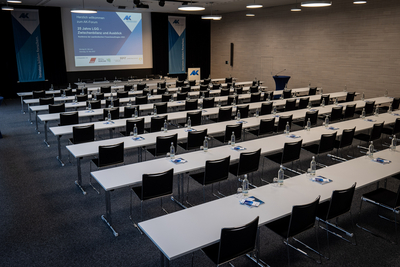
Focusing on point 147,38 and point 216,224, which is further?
point 147,38

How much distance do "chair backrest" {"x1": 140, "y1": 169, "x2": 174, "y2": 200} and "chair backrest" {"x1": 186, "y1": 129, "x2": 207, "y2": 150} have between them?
6.66 feet

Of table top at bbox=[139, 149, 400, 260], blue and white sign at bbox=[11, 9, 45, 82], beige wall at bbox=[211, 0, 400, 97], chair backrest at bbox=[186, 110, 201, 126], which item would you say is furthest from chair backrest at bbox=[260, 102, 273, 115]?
blue and white sign at bbox=[11, 9, 45, 82]

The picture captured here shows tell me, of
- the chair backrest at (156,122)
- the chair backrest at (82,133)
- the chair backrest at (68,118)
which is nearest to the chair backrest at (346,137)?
the chair backrest at (156,122)

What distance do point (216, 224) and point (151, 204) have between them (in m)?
2.36

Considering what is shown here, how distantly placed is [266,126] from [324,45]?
903 centimetres

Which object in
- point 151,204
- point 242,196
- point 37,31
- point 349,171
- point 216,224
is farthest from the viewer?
point 37,31

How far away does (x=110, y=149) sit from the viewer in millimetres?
5648

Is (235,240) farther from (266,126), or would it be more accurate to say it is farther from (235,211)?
(266,126)

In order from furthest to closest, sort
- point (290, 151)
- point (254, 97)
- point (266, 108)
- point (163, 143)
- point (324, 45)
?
point (324, 45) → point (254, 97) → point (266, 108) → point (163, 143) → point (290, 151)

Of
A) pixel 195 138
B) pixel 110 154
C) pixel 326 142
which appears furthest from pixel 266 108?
pixel 110 154

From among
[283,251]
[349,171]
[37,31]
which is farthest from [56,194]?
[37,31]

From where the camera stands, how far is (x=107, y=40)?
17750 millimetres

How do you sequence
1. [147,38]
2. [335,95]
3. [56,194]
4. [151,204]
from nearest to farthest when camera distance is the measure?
[151,204] → [56,194] → [335,95] → [147,38]

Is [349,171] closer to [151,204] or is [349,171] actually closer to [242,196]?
[242,196]
